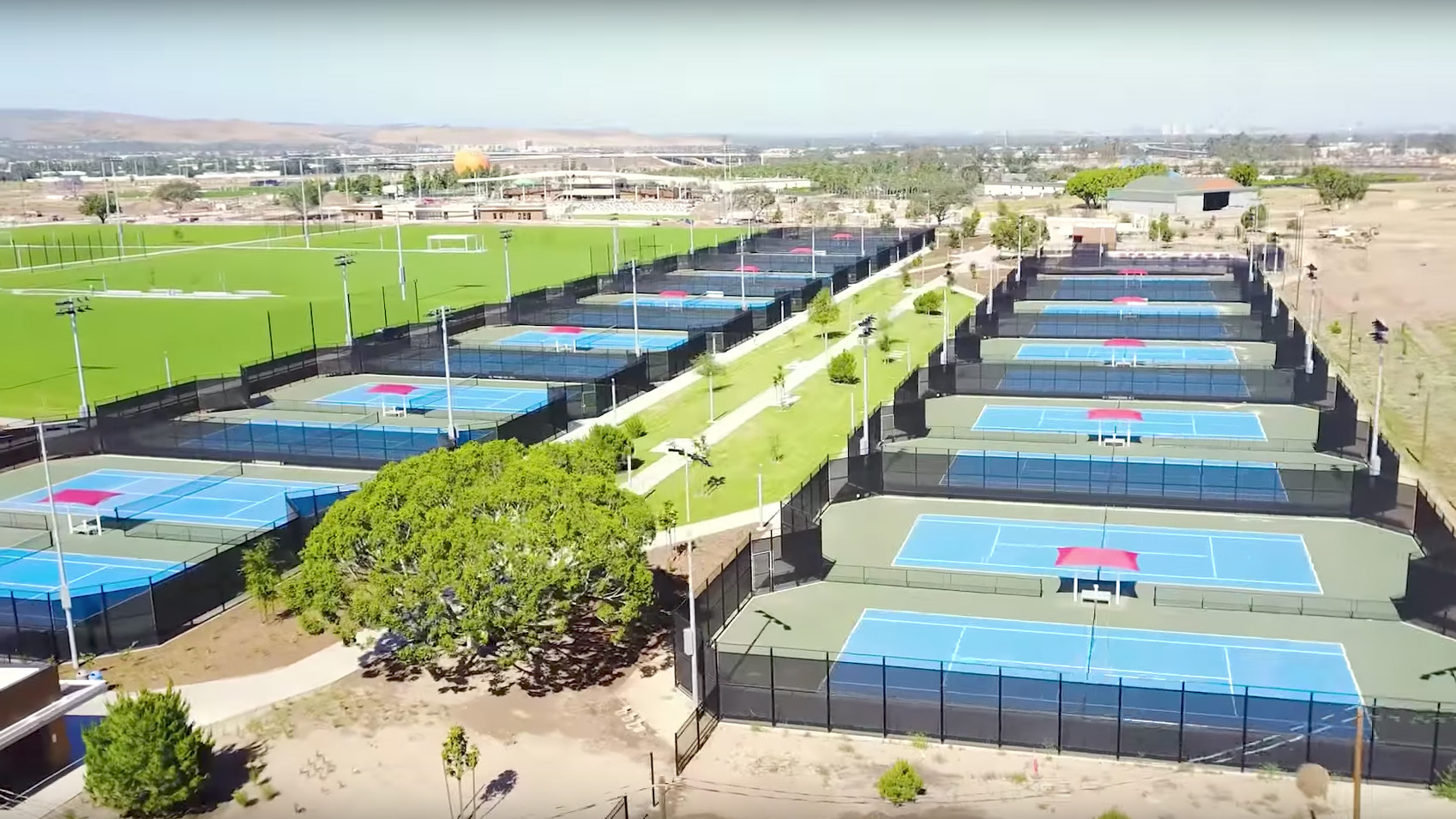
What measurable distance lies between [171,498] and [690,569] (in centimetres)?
2106

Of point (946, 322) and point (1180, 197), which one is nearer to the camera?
point (946, 322)

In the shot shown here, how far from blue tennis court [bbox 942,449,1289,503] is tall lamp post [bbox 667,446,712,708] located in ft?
22.7

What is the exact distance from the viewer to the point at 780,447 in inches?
1516

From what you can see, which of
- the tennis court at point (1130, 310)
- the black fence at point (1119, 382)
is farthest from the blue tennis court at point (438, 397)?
the tennis court at point (1130, 310)

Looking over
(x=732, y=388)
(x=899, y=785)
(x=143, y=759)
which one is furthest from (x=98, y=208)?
(x=899, y=785)

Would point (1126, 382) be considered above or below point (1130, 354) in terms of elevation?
above

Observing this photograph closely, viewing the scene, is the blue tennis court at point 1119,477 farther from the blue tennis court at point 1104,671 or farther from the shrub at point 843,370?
the shrub at point 843,370

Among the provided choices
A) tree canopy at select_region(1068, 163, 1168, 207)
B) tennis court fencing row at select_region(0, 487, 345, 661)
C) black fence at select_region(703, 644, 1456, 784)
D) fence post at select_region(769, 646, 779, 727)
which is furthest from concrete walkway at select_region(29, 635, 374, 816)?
tree canopy at select_region(1068, 163, 1168, 207)

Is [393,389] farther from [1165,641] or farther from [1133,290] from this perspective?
[1133,290]

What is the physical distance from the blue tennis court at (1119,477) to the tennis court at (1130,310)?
96.6 ft

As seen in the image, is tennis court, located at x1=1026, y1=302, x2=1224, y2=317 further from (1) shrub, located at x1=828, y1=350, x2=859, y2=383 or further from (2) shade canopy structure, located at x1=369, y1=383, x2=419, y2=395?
(2) shade canopy structure, located at x1=369, y1=383, x2=419, y2=395

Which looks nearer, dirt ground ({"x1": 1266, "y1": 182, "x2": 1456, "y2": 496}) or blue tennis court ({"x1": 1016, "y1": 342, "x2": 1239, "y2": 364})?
dirt ground ({"x1": 1266, "y1": 182, "x2": 1456, "y2": 496})

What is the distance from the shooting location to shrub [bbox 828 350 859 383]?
46125 millimetres

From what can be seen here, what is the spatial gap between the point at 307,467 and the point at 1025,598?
22083 mm
